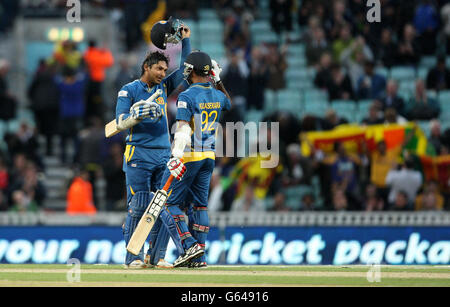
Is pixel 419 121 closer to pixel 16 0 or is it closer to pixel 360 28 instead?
pixel 360 28

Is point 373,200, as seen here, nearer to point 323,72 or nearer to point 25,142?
point 323,72

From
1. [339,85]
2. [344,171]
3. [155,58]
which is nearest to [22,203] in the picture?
[344,171]

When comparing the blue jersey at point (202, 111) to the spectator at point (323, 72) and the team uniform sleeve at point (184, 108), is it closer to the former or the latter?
the team uniform sleeve at point (184, 108)

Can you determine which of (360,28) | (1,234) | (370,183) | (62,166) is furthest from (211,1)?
(1,234)

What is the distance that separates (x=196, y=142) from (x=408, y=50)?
12.2 meters

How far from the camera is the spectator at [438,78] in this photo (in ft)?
71.1

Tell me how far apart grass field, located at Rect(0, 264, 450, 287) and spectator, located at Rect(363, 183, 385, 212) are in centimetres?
586

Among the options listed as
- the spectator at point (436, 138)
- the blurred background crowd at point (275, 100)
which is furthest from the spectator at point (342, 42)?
the spectator at point (436, 138)

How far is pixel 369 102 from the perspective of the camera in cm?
2142

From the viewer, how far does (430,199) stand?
59.3 ft

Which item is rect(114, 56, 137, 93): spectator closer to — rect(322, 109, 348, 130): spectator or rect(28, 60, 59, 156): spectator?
rect(28, 60, 59, 156): spectator

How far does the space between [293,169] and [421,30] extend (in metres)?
5.74

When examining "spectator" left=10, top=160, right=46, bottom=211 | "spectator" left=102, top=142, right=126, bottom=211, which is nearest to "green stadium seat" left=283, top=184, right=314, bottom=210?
"spectator" left=102, top=142, right=126, bottom=211

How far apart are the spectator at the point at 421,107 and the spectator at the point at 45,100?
7.35 meters
